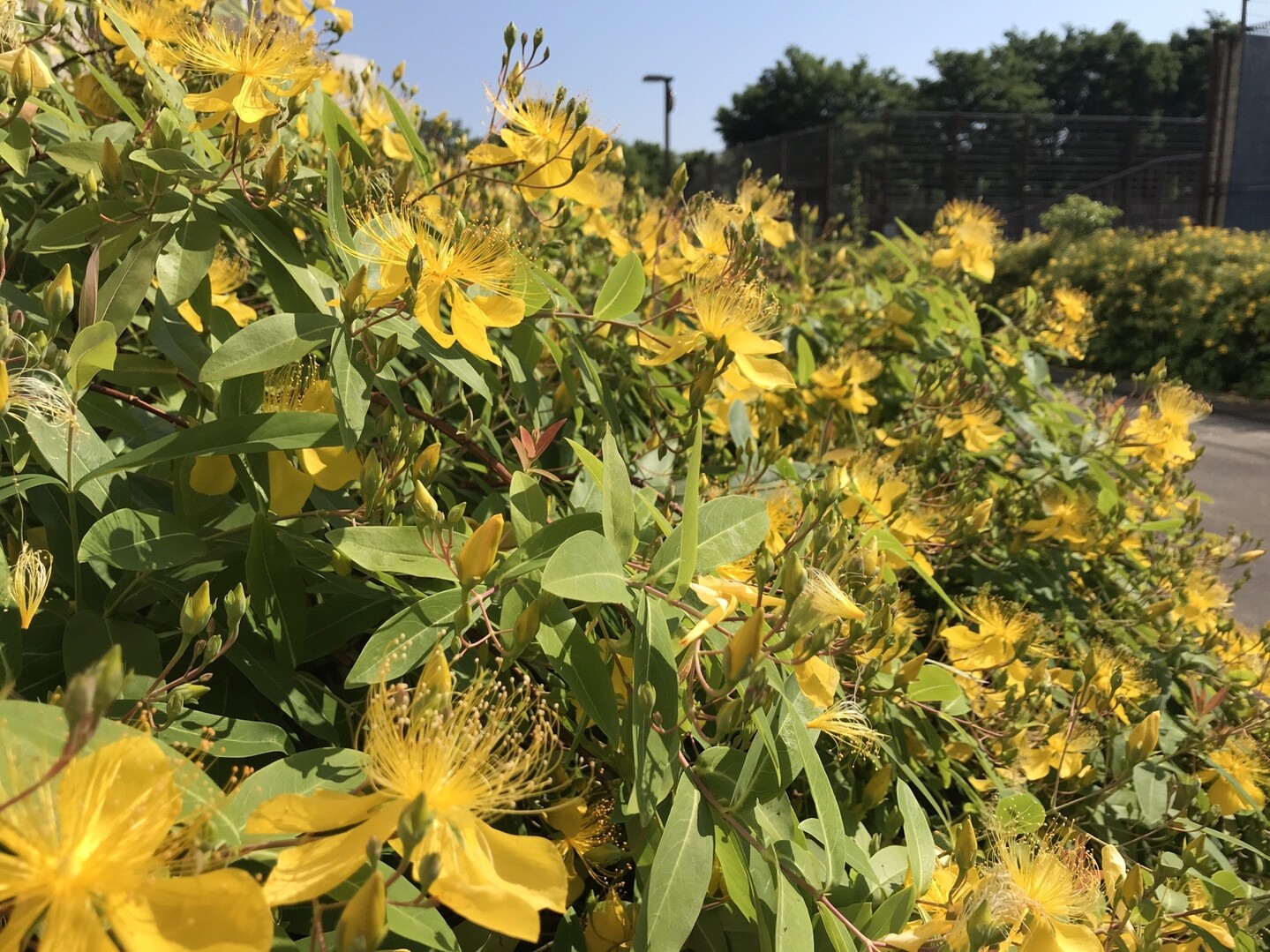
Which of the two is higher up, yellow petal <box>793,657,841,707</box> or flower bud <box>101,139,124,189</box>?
flower bud <box>101,139,124,189</box>

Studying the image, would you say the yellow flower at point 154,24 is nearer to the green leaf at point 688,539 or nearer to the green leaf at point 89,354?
the green leaf at point 89,354

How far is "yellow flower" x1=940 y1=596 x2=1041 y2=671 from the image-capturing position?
136cm

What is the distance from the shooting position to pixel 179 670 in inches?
32.6

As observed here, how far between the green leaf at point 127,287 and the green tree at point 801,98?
5330cm

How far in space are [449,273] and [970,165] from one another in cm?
2321

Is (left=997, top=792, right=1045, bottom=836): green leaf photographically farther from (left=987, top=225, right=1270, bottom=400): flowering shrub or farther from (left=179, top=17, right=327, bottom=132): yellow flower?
(left=987, top=225, right=1270, bottom=400): flowering shrub

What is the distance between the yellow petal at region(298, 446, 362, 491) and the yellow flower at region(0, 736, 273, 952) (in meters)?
0.38

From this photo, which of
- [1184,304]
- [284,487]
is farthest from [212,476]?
[1184,304]

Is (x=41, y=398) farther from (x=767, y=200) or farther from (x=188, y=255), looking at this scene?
(x=767, y=200)

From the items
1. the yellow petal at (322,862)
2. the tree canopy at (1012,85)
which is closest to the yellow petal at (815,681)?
the yellow petal at (322,862)

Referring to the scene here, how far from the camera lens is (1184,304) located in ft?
32.8

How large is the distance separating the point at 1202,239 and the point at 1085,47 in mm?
48649

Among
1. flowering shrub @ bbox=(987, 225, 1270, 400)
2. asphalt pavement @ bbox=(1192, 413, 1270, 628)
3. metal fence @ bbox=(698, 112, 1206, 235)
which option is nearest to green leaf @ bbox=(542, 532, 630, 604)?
asphalt pavement @ bbox=(1192, 413, 1270, 628)

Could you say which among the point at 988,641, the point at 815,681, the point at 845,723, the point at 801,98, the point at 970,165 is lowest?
the point at 988,641
